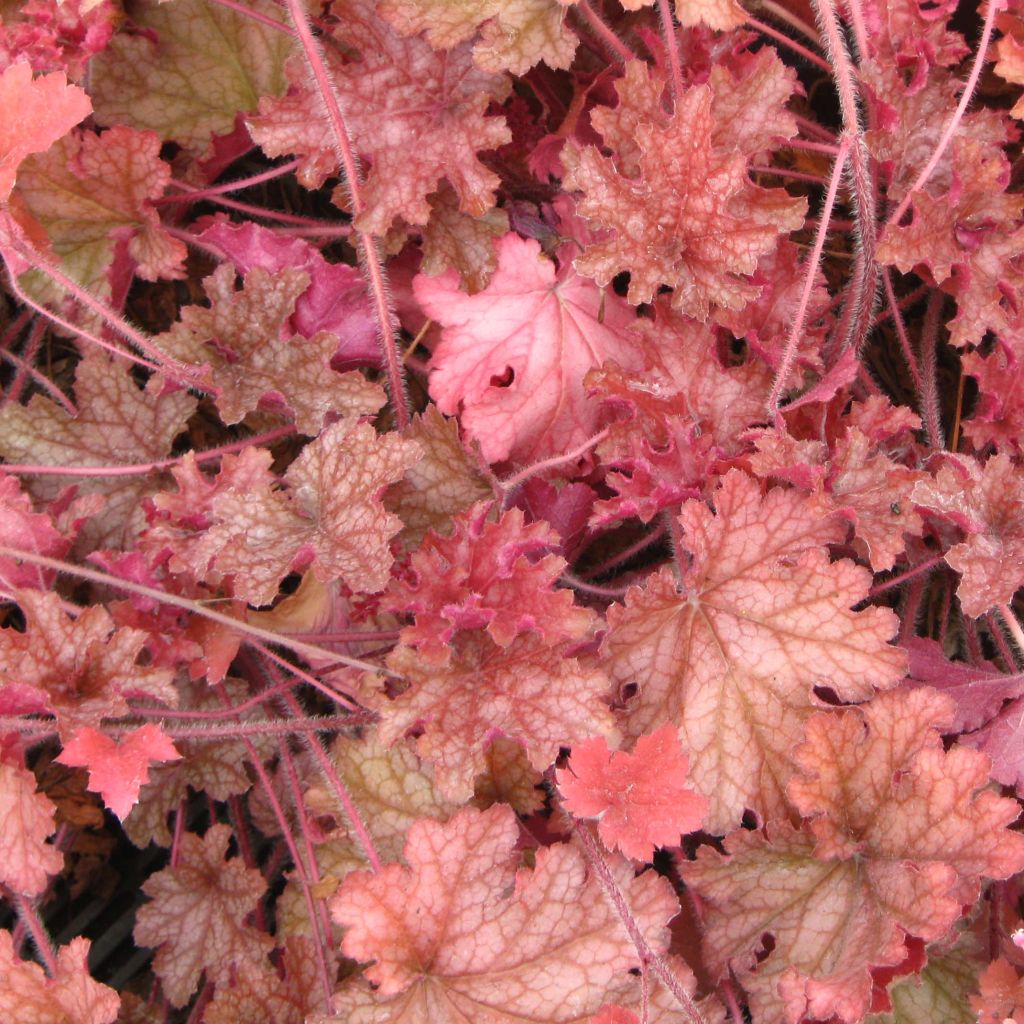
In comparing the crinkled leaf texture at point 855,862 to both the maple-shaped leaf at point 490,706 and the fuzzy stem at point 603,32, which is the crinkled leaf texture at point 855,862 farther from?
the fuzzy stem at point 603,32

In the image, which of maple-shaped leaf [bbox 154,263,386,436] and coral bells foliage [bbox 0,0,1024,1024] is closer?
coral bells foliage [bbox 0,0,1024,1024]

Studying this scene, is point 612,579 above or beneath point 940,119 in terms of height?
beneath

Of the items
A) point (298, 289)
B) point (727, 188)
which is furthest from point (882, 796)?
point (298, 289)

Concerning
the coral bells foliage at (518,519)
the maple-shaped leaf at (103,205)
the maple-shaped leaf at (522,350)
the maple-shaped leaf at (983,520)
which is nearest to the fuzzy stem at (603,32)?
the coral bells foliage at (518,519)

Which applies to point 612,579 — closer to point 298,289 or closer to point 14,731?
point 298,289

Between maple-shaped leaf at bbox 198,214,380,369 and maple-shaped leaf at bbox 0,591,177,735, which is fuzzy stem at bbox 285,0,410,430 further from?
maple-shaped leaf at bbox 0,591,177,735

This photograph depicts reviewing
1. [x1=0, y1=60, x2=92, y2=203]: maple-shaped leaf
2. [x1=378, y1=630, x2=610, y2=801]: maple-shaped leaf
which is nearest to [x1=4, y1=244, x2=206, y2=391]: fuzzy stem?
[x1=0, y1=60, x2=92, y2=203]: maple-shaped leaf
